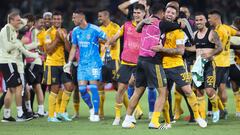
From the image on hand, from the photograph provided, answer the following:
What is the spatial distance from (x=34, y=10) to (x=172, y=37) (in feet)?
65.7

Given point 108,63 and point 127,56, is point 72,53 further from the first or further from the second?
point 108,63

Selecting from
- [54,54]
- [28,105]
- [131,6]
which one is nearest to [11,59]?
[54,54]

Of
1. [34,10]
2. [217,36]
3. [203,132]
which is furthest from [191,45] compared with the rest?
[34,10]

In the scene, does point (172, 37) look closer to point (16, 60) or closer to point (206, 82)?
point (206, 82)

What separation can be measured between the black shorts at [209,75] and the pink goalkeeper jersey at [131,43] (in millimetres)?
1476

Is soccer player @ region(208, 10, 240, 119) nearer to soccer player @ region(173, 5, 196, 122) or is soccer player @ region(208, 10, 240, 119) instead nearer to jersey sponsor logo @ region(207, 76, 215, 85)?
soccer player @ region(173, 5, 196, 122)

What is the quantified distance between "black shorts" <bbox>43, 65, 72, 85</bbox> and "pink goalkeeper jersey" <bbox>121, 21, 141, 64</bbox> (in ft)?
5.21

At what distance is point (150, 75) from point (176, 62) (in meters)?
0.64

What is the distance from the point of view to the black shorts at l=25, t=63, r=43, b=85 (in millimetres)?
16719

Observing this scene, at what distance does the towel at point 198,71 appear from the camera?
14094 millimetres

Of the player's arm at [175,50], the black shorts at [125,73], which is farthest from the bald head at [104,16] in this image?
the player's arm at [175,50]

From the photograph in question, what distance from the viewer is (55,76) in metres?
15.4

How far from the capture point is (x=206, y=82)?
14.2m

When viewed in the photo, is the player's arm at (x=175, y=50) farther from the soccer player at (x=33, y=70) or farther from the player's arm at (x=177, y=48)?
the soccer player at (x=33, y=70)
